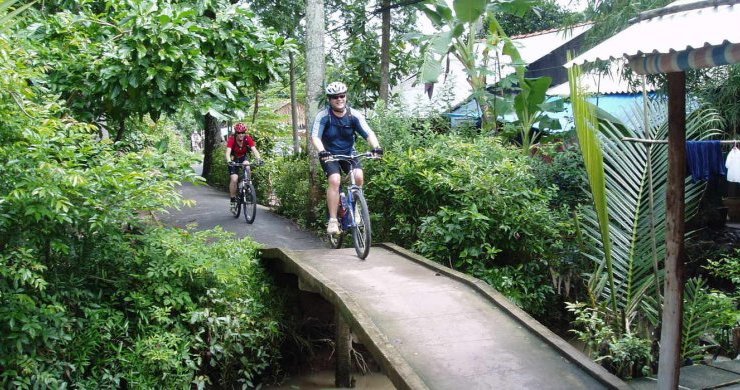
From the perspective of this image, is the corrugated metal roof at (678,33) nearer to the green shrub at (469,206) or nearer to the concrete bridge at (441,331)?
the concrete bridge at (441,331)

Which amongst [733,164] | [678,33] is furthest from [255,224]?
[678,33]

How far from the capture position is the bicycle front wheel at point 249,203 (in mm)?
10109

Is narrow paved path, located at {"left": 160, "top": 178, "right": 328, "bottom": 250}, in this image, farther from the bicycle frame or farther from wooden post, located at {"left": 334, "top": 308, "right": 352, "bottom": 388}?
the bicycle frame

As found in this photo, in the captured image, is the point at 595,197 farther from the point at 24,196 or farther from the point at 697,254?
the point at 697,254

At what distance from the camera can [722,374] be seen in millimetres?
4047

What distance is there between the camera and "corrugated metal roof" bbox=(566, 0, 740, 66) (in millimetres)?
2553

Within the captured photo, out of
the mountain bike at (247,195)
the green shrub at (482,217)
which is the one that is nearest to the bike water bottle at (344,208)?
the green shrub at (482,217)

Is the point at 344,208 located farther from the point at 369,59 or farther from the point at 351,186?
the point at 369,59

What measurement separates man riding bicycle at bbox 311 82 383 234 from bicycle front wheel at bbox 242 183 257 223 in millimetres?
3607

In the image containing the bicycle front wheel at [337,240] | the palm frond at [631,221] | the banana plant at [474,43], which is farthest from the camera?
the banana plant at [474,43]

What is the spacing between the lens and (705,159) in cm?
731

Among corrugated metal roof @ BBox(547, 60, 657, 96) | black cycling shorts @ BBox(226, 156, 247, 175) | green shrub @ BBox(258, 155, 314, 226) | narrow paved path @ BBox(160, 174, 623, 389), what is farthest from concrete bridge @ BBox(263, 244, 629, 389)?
corrugated metal roof @ BBox(547, 60, 657, 96)

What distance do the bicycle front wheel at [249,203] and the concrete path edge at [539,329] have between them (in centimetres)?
408

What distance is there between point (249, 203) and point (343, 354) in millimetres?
3841
